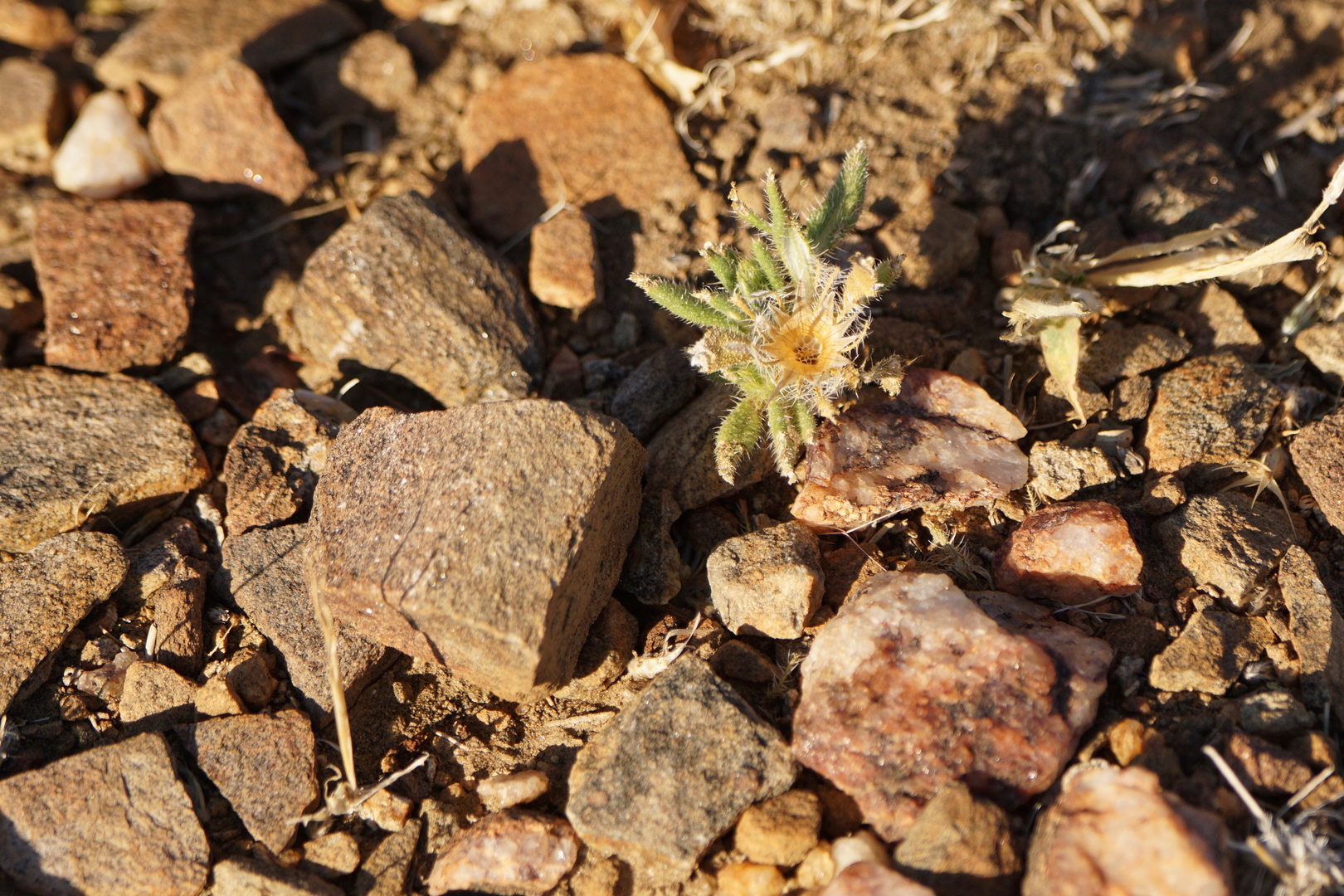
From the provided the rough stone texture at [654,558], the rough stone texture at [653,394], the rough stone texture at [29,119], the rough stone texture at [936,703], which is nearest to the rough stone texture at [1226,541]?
the rough stone texture at [936,703]

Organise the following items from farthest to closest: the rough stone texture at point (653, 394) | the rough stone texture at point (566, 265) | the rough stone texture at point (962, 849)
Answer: the rough stone texture at point (566, 265), the rough stone texture at point (653, 394), the rough stone texture at point (962, 849)

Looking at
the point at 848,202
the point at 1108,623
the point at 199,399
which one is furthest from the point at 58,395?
the point at 1108,623

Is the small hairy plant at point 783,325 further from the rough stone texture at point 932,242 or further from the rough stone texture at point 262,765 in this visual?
the rough stone texture at point 262,765

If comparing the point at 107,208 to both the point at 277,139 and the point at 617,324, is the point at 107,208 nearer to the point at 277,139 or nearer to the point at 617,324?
the point at 277,139

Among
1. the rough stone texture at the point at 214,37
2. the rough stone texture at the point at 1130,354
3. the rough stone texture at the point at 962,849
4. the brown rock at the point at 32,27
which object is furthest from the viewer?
the brown rock at the point at 32,27

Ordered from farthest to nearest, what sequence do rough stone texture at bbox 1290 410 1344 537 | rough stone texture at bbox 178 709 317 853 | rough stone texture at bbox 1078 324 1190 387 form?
rough stone texture at bbox 1078 324 1190 387 < rough stone texture at bbox 1290 410 1344 537 < rough stone texture at bbox 178 709 317 853

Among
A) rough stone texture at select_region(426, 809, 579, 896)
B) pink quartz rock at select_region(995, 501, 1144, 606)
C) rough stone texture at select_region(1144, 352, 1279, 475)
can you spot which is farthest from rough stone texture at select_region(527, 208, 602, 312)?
rough stone texture at select_region(1144, 352, 1279, 475)

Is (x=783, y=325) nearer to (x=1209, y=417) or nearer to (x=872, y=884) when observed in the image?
(x=1209, y=417)

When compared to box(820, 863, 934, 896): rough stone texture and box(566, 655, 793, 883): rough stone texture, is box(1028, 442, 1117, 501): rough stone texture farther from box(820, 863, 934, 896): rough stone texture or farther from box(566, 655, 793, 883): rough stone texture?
box(820, 863, 934, 896): rough stone texture
